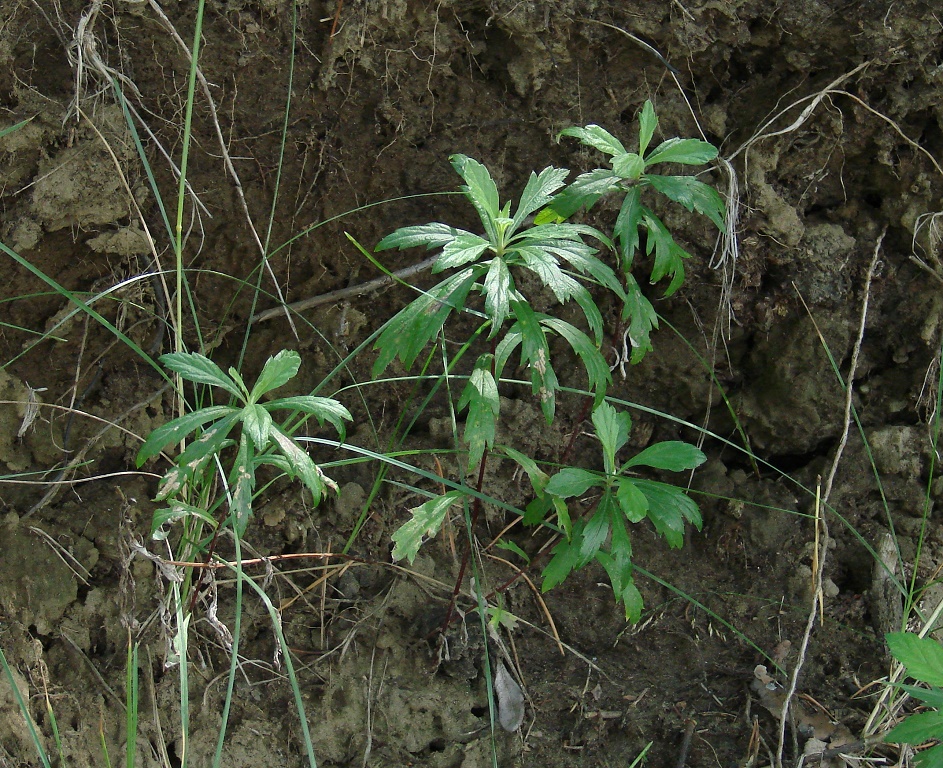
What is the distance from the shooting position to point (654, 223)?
76.0 inches

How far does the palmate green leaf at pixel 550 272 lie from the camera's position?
5.55 feet

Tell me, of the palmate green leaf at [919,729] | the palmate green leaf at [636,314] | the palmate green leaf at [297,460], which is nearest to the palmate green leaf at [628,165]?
the palmate green leaf at [636,314]

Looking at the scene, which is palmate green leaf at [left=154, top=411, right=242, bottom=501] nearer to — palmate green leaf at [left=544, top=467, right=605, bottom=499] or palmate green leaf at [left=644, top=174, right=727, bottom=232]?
palmate green leaf at [left=544, top=467, right=605, bottom=499]

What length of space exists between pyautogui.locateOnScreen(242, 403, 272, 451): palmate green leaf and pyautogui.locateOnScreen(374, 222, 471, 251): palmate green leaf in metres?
0.40

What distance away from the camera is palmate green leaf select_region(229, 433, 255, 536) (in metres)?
1.66

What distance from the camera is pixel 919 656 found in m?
1.90

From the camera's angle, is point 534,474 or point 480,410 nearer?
point 480,410

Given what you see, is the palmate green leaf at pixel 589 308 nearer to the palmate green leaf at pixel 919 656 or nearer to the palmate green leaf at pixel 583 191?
the palmate green leaf at pixel 583 191

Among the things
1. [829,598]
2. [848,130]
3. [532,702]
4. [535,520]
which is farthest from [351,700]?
[848,130]

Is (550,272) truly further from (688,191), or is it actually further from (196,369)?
(196,369)

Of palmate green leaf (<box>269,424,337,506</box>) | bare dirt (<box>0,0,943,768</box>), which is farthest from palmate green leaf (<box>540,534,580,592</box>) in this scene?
palmate green leaf (<box>269,424,337,506</box>)

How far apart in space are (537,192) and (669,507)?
2.44ft

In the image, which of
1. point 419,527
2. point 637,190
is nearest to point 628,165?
point 637,190

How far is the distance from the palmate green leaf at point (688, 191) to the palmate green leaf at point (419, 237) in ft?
1.51
